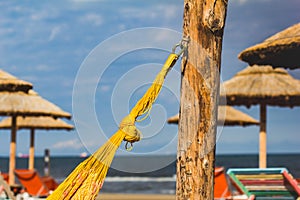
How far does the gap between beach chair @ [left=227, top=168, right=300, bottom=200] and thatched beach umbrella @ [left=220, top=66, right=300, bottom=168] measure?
10.5ft

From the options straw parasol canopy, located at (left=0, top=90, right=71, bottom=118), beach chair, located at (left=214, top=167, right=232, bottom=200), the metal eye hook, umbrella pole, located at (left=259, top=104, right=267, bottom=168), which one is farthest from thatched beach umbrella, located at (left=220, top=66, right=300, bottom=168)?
the metal eye hook

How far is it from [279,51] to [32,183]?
15.1 feet

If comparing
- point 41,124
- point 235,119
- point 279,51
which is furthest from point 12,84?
point 235,119

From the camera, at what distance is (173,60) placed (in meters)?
3.47

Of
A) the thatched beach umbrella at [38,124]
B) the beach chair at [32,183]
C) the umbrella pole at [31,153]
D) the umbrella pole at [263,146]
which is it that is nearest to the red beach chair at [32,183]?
the beach chair at [32,183]

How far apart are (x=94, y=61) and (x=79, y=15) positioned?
59839mm

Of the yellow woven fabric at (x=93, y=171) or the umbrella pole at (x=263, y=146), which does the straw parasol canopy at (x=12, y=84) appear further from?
the yellow woven fabric at (x=93, y=171)

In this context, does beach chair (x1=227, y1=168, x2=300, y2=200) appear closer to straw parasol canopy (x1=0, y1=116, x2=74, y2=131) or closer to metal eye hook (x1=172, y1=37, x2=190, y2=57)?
metal eye hook (x1=172, y1=37, x2=190, y2=57)

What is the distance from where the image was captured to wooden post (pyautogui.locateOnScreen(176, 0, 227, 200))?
332 cm

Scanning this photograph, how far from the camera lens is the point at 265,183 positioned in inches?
217

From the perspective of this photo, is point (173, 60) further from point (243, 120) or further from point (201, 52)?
point (243, 120)

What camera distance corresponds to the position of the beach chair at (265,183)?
531 cm

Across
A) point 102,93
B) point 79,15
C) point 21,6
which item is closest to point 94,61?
point 102,93

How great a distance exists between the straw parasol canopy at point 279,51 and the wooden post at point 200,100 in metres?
2.70
